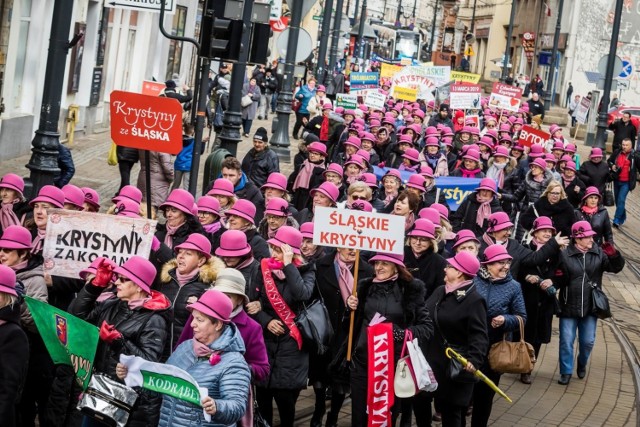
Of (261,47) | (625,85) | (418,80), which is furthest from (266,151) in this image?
(625,85)

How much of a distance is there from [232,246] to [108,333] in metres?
2.13

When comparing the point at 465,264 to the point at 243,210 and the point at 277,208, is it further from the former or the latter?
the point at 277,208

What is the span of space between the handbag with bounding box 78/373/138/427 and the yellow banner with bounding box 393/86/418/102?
26.3m

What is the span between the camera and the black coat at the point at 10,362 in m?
7.39

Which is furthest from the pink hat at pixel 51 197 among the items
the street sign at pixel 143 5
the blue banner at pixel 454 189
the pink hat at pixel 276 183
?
the blue banner at pixel 454 189

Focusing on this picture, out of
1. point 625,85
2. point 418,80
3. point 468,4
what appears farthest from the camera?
point 468,4

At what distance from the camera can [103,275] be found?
27.2 ft

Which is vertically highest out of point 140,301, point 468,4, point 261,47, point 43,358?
point 468,4

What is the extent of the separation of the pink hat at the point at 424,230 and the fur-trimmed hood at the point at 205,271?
9.36 feet

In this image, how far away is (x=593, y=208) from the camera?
1691 centimetres

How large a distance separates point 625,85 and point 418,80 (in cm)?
883

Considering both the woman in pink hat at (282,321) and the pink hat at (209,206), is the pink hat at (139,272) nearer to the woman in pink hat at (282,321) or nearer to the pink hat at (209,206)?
the woman in pink hat at (282,321)

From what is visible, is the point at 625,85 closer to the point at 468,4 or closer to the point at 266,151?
the point at 266,151

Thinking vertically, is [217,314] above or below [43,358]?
above
